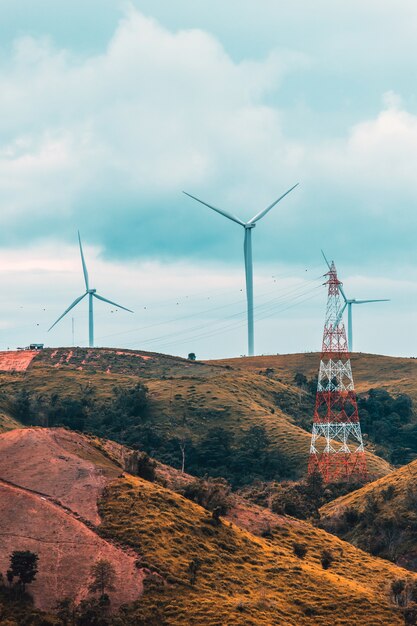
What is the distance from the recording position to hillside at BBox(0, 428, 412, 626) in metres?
→ 96.0

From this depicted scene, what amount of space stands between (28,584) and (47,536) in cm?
727

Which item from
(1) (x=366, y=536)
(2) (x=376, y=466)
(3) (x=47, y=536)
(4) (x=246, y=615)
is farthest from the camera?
(2) (x=376, y=466)

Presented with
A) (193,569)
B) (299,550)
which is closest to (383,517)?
(299,550)

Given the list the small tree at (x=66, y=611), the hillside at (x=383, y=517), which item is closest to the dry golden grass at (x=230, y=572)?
the small tree at (x=66, y=611)

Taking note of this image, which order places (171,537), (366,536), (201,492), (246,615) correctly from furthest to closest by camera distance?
(366,536), (201,492), (171,537), (246,615)

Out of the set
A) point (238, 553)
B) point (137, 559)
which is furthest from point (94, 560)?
point (238, 553)

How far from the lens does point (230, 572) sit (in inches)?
4166

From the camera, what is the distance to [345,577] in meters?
114

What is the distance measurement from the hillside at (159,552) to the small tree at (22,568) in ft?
4.11

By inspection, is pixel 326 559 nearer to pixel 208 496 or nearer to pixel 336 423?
pixel 208 496

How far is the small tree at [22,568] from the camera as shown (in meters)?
93.8

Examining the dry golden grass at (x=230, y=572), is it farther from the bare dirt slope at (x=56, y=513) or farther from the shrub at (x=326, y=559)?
the bare dirt slope at (x=56, y=513)

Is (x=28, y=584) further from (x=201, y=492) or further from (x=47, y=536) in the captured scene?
(x=201, y=492)

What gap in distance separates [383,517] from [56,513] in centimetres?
5494
